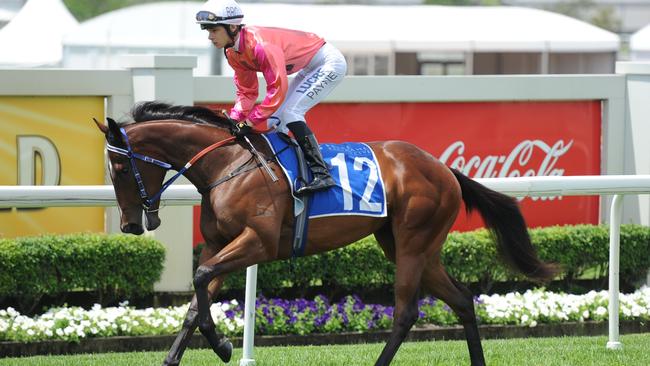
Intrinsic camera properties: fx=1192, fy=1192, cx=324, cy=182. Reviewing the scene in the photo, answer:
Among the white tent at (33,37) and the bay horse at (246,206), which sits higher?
the white tent at (33,37)

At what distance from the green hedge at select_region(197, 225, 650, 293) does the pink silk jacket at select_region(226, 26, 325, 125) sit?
101 inches

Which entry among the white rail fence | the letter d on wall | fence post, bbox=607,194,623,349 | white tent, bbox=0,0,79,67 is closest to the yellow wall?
the letter d on wall

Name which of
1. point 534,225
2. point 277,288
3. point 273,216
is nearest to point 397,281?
point 273,216

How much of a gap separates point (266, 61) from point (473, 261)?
12.6ft

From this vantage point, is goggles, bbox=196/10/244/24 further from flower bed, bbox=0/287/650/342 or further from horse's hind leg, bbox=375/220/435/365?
flower bed, bbox=0/287/650/342

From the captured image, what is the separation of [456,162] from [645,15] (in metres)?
38.3

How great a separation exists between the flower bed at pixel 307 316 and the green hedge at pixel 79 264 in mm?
210

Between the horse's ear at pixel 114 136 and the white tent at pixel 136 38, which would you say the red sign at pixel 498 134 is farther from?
the white tent at pixel 136 38

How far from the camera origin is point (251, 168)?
18.8 feet

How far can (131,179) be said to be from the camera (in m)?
5.70

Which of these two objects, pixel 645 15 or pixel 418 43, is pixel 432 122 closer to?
pixel 418 43

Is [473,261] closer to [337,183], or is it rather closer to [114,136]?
[337,183]

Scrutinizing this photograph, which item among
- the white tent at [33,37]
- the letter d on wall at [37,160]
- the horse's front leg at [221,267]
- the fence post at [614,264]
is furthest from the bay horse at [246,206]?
the white tent at [33,37]

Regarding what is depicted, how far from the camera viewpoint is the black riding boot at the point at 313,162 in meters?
5.73
